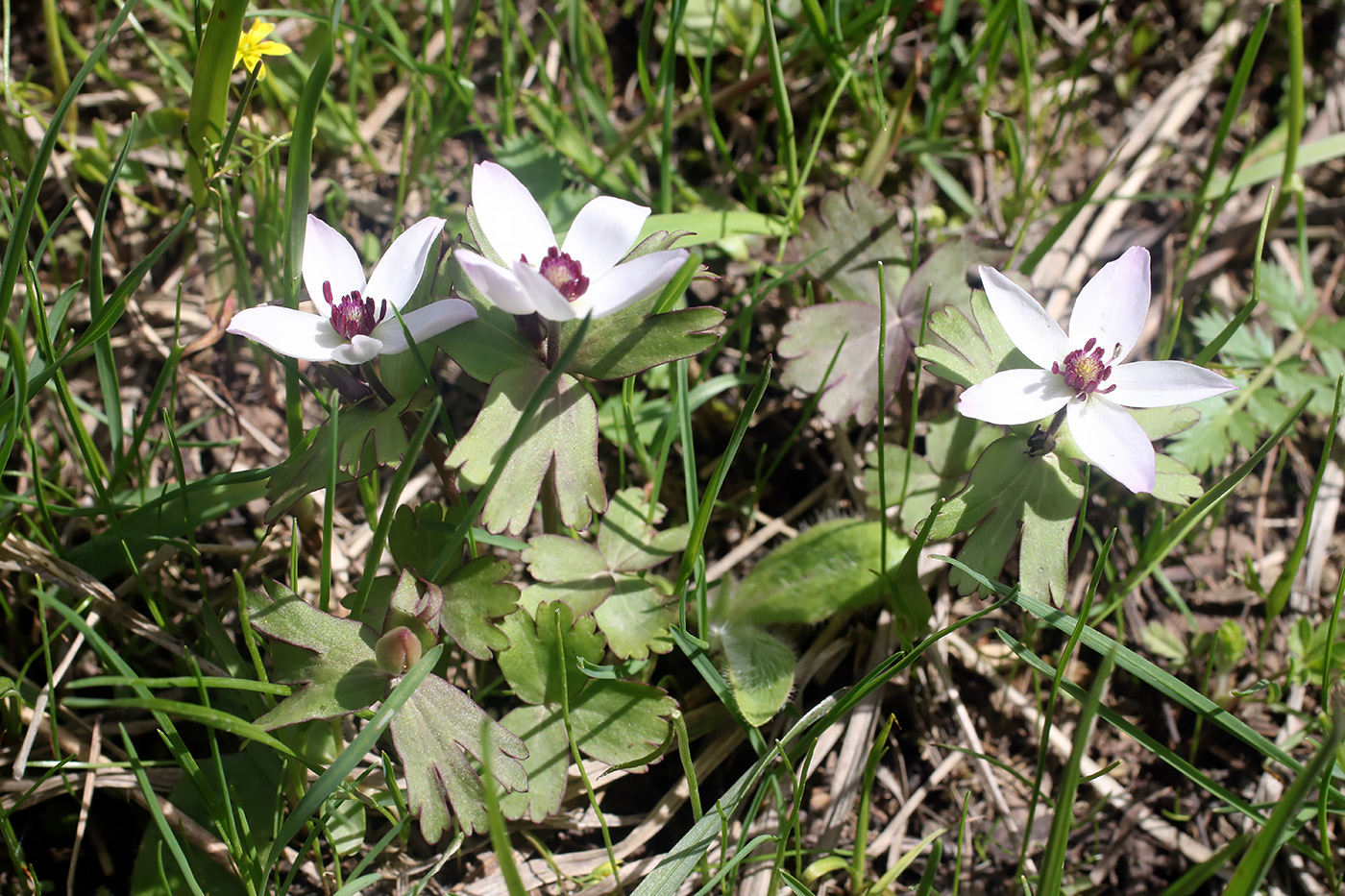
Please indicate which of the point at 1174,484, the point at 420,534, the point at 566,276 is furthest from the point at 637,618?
the point at 1174,484

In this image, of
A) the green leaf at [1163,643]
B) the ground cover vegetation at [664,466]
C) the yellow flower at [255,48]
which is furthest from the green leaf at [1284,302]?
the yellow flower at [255,48]

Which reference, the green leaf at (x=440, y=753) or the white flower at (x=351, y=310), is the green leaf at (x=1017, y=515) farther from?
the white flower at (x=351, y=310)

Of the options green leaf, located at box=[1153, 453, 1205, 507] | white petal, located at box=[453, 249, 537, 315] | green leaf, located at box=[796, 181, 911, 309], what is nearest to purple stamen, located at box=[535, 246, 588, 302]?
white petal, located at box=[453, 249, 537, 315]

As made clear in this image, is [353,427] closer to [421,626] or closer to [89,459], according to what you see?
[421,626]

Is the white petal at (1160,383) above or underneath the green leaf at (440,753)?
above

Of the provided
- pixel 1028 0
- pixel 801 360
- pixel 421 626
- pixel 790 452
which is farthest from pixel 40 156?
pixel 1028 0

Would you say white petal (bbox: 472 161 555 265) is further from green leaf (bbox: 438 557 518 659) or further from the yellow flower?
the yellow flower
